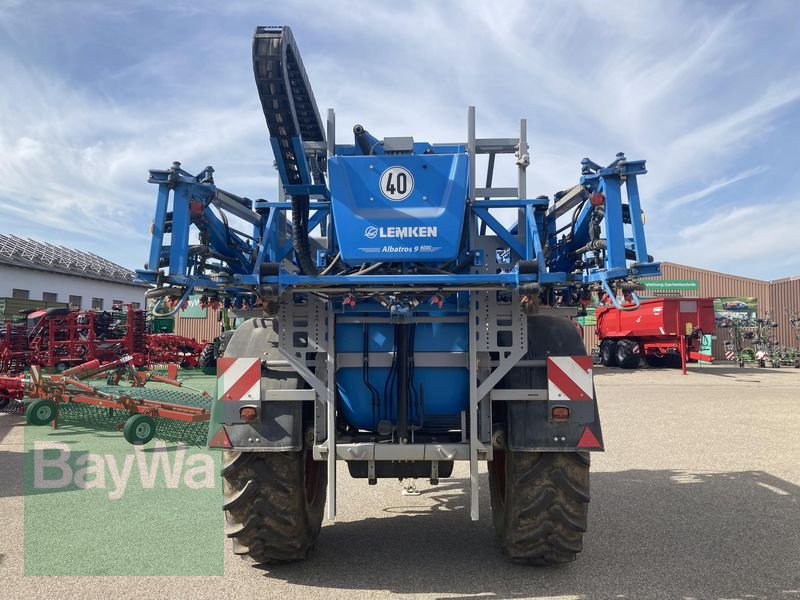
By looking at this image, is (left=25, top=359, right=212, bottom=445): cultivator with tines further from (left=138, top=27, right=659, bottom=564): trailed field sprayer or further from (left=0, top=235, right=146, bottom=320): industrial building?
(left=0, top=235, right=146, bottom=320): industrial building

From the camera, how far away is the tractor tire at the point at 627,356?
23.6 m

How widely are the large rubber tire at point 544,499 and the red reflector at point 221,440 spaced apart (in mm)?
1836

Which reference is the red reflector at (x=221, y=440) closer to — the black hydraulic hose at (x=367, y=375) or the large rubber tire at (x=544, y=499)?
the black hydraulic hose at (x=367, y=375)

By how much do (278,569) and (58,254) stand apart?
140 feet

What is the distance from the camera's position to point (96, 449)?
8.03 m

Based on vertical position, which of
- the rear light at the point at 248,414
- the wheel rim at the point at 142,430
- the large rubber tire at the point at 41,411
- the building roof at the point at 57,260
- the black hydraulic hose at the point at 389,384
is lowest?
the wheel rim at the point at 142,430

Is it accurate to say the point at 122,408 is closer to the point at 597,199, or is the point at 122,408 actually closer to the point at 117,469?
the point at 117,469

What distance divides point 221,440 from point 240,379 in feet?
1.33

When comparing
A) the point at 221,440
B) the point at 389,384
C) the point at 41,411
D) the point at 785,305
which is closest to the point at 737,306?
the point at 785,305

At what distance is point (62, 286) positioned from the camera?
3653 cm

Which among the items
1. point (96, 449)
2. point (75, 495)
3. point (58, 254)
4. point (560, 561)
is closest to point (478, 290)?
point (560, 561)

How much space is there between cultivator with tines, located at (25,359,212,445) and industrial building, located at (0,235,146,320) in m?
22.3

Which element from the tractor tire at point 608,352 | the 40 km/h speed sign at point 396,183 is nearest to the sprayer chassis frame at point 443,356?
the 40 km/h speed sign at point 396,183

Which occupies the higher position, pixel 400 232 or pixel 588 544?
pixel 400 232
